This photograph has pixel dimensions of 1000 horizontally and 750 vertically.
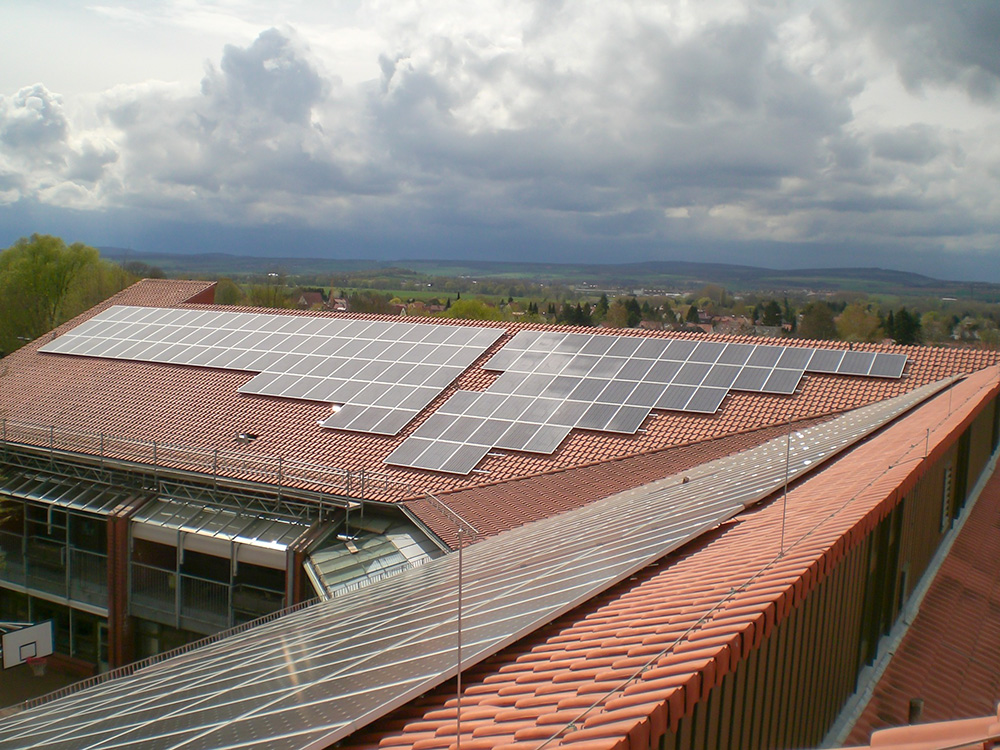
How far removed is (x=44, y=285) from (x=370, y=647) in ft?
257

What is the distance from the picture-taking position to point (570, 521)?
48.4 feet

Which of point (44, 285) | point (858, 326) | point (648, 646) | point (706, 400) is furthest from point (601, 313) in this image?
point (648, 646)

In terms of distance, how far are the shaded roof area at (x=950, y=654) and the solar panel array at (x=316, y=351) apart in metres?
16.7

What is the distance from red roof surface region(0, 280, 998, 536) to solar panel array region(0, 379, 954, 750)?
6.33 meters

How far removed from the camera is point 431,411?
2667 cm

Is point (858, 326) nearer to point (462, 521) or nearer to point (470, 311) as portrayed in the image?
point (470, 311)

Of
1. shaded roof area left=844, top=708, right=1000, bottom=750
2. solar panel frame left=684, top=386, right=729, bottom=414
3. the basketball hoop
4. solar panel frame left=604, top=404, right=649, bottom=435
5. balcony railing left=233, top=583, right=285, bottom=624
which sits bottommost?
the basketball hoop

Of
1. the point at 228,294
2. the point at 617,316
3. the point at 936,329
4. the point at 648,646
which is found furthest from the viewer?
the point at 617,316

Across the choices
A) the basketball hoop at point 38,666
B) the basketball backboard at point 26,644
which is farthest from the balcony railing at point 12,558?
the basketball backboard at point 26,644

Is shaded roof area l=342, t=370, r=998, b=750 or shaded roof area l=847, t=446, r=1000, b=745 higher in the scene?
shaded roof area l=342, t=370, r=998, b=750

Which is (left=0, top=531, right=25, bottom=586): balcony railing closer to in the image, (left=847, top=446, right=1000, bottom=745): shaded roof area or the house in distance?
the house in distance

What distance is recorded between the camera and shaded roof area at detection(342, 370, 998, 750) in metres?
4.12

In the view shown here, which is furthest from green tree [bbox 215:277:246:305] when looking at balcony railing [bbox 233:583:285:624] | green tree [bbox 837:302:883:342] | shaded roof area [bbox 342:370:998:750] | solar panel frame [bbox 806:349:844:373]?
shaded roof area [bbox 342:370:998:750]

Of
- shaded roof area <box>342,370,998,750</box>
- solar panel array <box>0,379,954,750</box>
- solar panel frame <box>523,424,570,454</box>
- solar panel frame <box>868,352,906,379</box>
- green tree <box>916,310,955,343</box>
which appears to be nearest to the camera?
shaded roof area <box>342,370,998,750</box>
